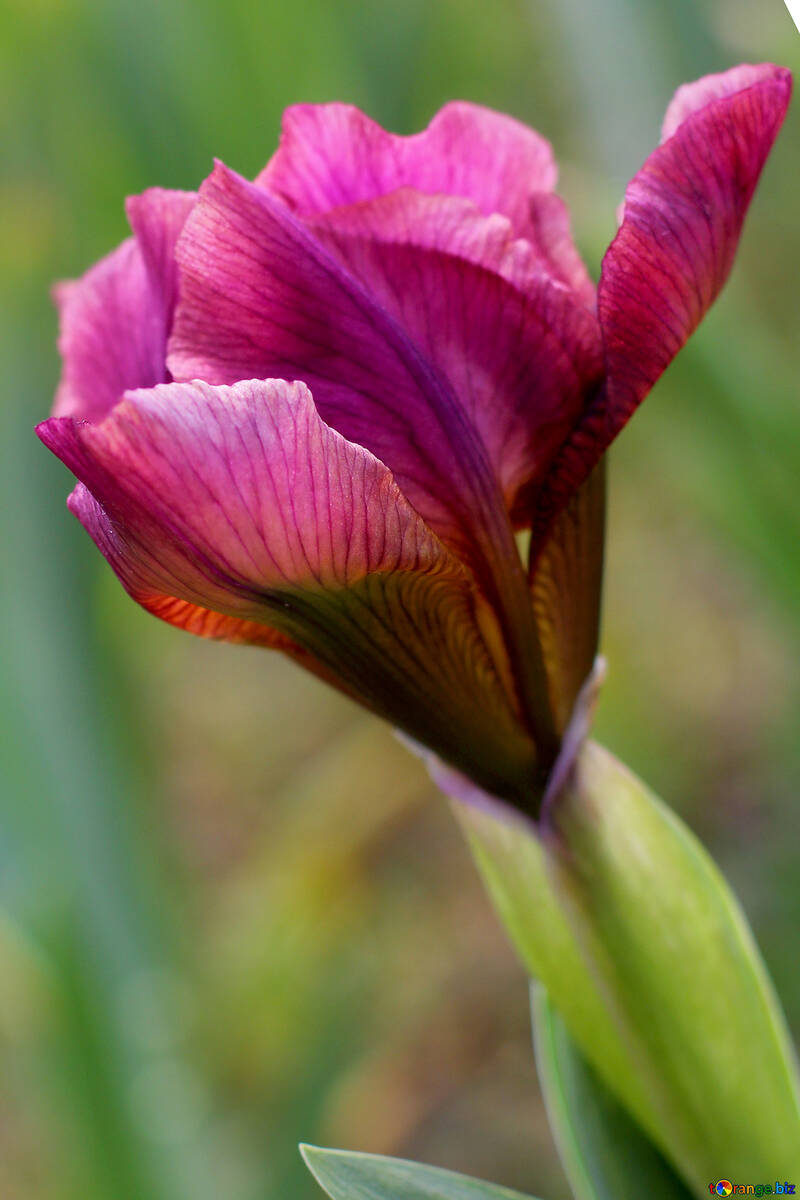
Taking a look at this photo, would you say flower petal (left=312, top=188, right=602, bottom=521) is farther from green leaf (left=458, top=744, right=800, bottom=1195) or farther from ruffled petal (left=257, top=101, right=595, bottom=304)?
green leaf (left=458, top=744, right=800, bottom=1195)

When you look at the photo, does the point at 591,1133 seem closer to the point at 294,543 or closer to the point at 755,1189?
the point at 755,1189

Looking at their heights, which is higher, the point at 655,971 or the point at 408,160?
the point at 408,160

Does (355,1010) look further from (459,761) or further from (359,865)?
(459,761)

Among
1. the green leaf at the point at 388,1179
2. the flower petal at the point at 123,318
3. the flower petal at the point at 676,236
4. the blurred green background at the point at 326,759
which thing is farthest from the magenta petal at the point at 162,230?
the blurred green background at the point at 326,759

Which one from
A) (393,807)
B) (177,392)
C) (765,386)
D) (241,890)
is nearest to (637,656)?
(393,807)

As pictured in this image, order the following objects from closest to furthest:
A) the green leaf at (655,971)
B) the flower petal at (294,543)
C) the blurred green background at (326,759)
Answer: the flower petal at (294,543) < the green leaf at (655,971) < the blurred green background at (326,759)

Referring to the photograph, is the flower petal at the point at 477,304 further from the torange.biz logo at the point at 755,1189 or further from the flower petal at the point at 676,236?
the torange.biz logo at the point at 755,1189

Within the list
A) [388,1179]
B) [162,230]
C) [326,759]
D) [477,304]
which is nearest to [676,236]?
[477,304]
